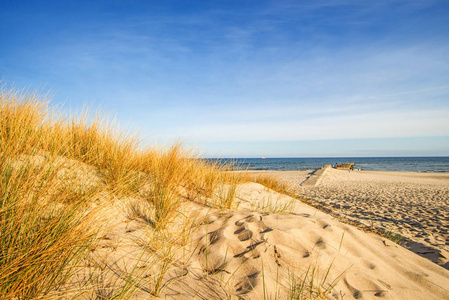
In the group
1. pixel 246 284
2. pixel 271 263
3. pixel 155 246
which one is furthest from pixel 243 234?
pixel 155 246

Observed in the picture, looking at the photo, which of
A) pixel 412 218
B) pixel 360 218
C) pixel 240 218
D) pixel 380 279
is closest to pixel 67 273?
pixel 240 218

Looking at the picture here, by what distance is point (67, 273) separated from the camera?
1.34 metres

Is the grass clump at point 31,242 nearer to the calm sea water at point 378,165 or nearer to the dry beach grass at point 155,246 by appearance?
the dry beach grass at point 155,246

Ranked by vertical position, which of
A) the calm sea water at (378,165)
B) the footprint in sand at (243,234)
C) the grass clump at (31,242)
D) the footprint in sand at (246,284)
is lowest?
the calm sea water at (378,165)

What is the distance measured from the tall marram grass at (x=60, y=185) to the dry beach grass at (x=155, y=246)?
0.04 feet

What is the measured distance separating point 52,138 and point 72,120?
0.87 m

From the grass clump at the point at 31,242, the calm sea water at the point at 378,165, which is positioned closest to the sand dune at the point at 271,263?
the grass clump at the point at 31,242

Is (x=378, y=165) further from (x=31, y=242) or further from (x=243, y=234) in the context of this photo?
(x=31, y=242)

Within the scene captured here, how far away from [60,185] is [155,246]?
82cm

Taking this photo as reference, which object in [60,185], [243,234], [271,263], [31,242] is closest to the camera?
[31,242]

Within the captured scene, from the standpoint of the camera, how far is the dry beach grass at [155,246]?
1278 mm

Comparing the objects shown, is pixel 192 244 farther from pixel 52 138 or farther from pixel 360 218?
pixel 360 218

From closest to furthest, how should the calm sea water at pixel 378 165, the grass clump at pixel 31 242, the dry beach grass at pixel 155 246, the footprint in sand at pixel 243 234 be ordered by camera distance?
the grass clump at pixel 31 242, the dry beach grass at pixel 155 246, the footprint in sand at pixel 243 234, the calm sea water at pixel 378 165

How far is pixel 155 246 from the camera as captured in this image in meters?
1.85
